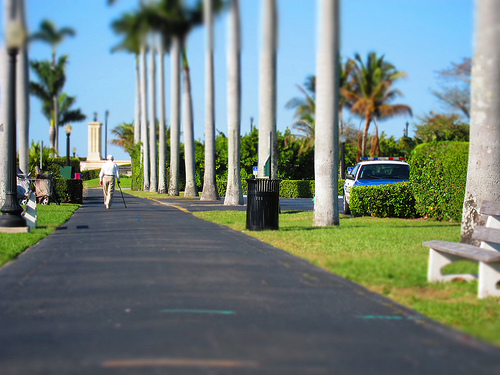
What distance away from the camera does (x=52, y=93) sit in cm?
7825

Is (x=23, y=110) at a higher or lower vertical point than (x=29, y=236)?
higher

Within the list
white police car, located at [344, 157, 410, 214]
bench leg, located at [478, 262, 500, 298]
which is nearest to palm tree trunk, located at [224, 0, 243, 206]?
white police car, located at [344, 157, 410, 214]

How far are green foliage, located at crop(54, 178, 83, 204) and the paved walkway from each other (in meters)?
18.2

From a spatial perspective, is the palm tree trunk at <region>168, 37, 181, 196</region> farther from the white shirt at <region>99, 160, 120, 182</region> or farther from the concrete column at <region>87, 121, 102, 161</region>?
the concrete column at <region>87, 121, 102, 161</region>

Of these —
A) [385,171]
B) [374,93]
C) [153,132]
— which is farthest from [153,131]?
[385,171]

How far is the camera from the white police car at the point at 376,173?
2231 centimetres

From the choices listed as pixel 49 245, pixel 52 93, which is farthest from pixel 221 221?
pixel 52 93

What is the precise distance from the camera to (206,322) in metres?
6.25

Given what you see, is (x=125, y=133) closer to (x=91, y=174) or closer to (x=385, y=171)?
(x=91, y=174)

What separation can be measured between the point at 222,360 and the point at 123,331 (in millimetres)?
1277

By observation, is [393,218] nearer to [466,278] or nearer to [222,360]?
[466,278]

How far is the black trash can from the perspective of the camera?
15.9 metres

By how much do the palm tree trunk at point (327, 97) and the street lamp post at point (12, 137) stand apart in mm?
6714

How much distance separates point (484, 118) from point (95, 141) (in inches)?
3251
